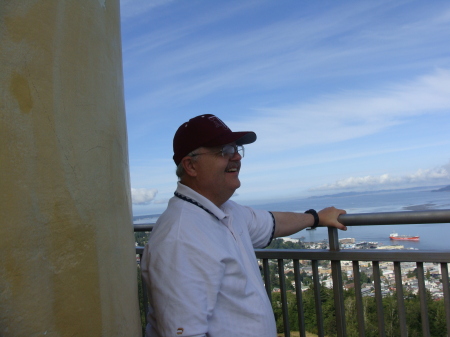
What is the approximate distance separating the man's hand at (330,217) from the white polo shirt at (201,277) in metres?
0.59

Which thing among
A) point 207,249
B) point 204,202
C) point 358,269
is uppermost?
point 204,202

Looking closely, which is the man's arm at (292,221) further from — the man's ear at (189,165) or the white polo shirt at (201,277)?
the man's ear at (189,165)

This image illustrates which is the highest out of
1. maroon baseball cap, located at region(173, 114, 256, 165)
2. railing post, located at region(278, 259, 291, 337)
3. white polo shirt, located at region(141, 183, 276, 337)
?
maroon baseball cap, located at region(173, 114, 256, 165)

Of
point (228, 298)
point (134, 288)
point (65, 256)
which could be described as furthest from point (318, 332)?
point (65, 256)

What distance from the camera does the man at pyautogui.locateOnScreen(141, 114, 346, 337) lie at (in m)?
1.91

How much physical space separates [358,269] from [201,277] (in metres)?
1.15

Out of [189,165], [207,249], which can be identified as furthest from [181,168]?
[207,249]

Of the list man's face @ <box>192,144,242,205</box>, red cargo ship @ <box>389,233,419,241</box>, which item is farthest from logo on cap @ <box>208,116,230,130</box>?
red cargo ship @ <box>389,233,419,241</box>

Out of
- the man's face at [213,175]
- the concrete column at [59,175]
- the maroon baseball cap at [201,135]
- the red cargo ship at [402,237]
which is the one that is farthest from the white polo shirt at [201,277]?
the red cargo ship at [402,237]

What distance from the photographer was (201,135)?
2414 millimetres

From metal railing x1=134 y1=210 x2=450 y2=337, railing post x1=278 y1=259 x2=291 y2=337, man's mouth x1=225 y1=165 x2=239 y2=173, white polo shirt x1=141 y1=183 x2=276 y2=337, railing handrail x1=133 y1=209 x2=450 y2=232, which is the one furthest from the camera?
railing post x1=278 y1=259 x2=291 y2=337

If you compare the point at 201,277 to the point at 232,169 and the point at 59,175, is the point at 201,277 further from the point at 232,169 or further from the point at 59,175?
the point at 59,175

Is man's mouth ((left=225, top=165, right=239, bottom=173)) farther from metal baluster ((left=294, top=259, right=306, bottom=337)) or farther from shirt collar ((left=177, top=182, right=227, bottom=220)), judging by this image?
metal baluster ((left=294, top=259, right=306, bottom=337))

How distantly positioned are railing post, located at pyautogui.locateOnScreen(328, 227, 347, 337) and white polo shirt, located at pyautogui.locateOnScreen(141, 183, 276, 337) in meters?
0.60
